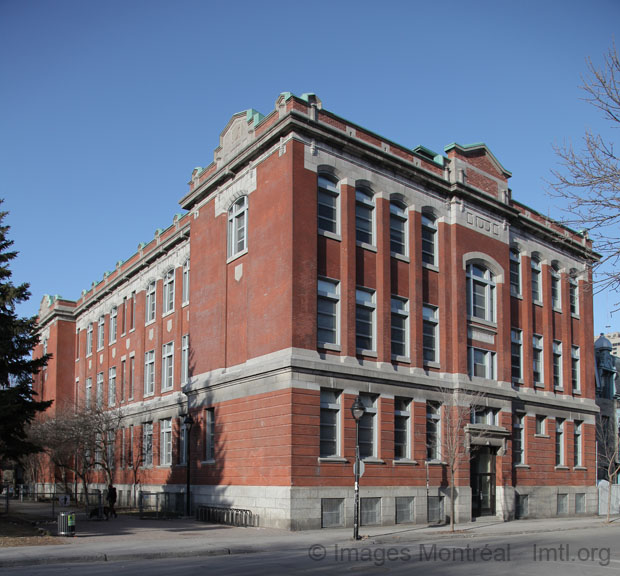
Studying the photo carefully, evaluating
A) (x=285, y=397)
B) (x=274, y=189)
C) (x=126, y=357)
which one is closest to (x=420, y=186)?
(x=274, y=189)

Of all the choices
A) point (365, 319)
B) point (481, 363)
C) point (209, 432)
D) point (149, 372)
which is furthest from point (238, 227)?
point (149, 372)

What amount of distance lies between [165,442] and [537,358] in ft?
75.8

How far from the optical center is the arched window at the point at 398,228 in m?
34.4

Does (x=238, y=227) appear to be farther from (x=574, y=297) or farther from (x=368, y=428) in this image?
(x=574, y=297)

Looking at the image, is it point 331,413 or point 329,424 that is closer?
point 329,424

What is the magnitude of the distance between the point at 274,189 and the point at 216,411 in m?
11.1

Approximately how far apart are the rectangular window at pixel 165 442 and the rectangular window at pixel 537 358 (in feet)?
72.4

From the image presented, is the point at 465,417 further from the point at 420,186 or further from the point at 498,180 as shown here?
the point at 498,180

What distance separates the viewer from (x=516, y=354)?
135 feet

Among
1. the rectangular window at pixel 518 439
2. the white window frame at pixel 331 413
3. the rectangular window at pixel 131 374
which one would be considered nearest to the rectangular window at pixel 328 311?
the white window frame at pixel 331 413

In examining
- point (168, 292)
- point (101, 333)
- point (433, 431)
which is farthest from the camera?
point (101, 333)

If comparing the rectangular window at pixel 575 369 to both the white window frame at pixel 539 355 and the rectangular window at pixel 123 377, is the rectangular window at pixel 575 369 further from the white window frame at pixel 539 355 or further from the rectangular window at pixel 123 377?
the rectangular window at pixel 123 377

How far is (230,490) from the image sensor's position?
105 feet

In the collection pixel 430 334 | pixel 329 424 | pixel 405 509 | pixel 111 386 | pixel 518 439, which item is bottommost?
pixel 405 509
